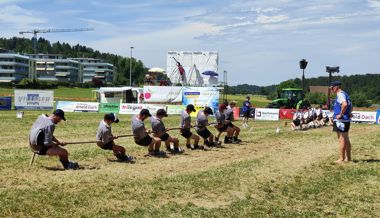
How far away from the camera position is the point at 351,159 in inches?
527

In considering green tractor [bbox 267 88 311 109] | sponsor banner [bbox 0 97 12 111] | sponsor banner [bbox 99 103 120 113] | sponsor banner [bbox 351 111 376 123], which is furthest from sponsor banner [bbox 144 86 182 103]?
sponsor banner [bbox 351 111 376 123]

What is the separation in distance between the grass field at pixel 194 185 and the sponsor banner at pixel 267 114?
2144 cm

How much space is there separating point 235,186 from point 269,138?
1075 cm

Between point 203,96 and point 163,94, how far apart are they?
614cm

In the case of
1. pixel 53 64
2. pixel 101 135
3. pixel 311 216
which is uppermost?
pixel 53 64

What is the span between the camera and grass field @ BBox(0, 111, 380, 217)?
764cm

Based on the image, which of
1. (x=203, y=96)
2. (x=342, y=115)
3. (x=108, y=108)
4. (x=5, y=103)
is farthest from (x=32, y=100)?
(x=342, y=115)

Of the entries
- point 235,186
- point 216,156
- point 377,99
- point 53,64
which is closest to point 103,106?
point 216,156

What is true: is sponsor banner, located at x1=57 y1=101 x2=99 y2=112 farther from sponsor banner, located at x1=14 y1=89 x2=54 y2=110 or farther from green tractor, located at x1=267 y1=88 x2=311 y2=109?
green tractor, located at x1=267 y1=88 x2=311 y2=109

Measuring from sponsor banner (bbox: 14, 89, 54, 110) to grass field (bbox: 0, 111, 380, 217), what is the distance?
2571 cm

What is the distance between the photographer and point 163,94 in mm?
46281

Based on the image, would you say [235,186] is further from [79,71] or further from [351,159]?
Answer: [79,71]

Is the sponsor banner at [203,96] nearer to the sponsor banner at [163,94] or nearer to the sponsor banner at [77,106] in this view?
the sponsor banner at [163,94]

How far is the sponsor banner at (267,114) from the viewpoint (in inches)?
1442
